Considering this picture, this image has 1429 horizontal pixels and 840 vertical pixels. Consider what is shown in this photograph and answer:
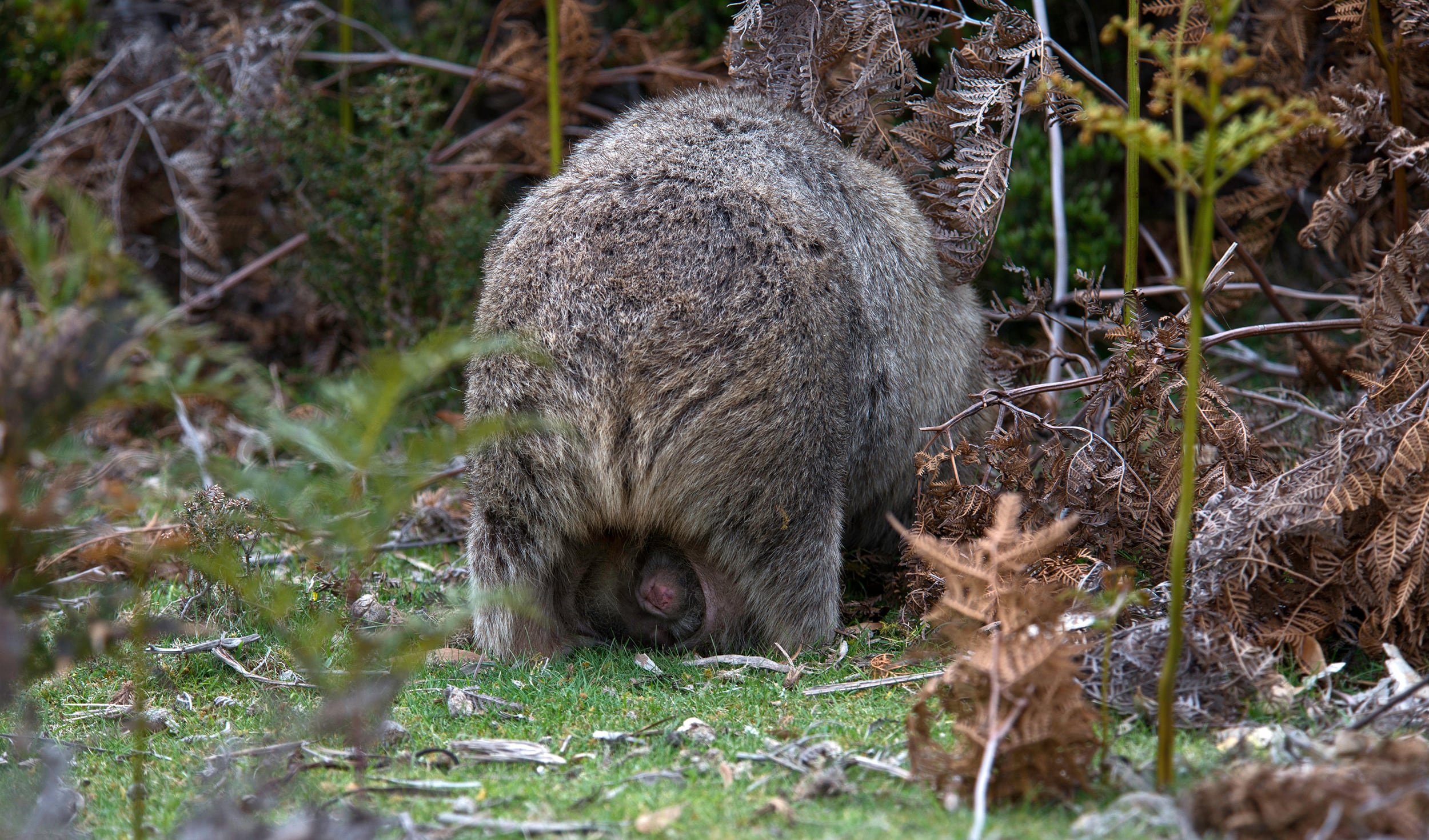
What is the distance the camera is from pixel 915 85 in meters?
4.77

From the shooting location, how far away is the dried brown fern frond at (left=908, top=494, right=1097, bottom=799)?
2.55m

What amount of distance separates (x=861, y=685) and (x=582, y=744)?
0.89m

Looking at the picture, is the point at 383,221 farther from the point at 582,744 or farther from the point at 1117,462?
the point at 1117,462

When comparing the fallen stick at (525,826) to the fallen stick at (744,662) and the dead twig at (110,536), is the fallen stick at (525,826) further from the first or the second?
the dead twig at (110,536)

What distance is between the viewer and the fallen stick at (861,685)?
11.7 ft

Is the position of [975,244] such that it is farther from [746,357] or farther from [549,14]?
[549,14]

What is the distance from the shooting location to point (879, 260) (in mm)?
4176

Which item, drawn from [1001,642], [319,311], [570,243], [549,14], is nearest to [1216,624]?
[1001,642]

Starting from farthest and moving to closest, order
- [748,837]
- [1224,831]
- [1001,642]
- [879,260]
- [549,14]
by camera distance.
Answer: [549,14]
[879,260]
[1001,642]
[748,837]
[1224,831]

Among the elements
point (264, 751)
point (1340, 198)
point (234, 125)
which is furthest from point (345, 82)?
point (1340, 198)

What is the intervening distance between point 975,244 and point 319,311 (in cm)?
426

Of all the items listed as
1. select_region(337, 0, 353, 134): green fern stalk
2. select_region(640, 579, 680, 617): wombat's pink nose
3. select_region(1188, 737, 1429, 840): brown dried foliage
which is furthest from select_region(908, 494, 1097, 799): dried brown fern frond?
select_region(337, 0, 353, 134): green fern stalk

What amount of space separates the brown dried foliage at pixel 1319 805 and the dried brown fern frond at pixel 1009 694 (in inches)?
12.5

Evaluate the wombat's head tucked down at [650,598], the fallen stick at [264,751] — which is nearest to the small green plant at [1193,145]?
the wombat's head tucked down at [650,598]
